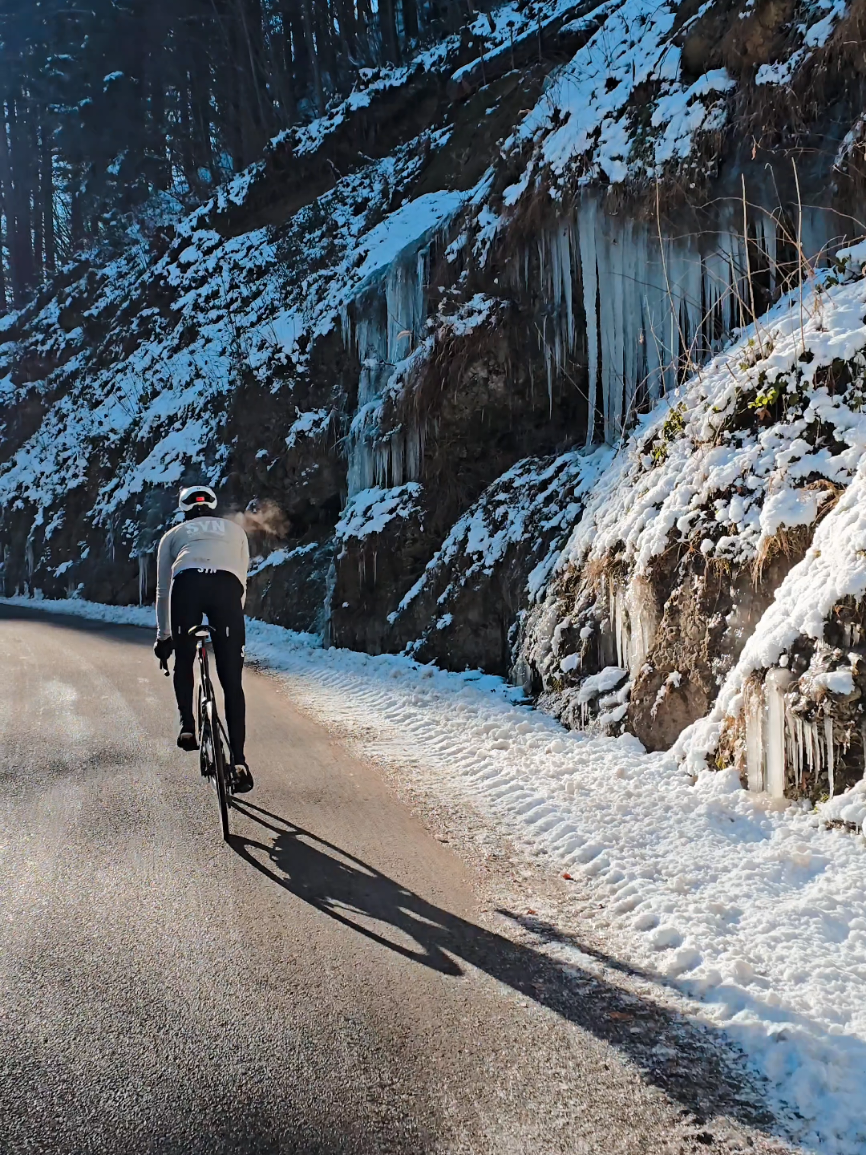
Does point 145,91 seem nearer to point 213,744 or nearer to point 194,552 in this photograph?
point 194,552

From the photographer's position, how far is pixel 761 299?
741 centimetres

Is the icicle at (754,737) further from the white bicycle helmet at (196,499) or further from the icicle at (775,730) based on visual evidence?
the white bicycle helmet at (196,499)

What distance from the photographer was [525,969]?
2873 millimetres

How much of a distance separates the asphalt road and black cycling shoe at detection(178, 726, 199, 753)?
34 centimetres

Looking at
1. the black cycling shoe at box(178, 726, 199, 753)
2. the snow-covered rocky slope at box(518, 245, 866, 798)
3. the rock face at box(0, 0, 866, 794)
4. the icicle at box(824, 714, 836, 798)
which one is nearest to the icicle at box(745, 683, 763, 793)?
the snow-covered rocky slope at box(518, 245, 866, 798)

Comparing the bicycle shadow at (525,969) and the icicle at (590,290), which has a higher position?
the icicle at (590,290)

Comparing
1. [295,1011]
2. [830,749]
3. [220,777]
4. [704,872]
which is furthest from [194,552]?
[830,749]

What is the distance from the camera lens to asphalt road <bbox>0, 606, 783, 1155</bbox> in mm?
2066

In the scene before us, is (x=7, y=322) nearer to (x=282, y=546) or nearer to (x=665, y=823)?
(x=282, y=546)

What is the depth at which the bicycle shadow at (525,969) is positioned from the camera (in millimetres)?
2250

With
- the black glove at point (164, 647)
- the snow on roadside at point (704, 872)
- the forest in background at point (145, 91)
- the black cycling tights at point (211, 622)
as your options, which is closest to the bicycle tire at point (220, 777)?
the black cycling tights at point (211, 622)

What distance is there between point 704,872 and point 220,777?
2.45m

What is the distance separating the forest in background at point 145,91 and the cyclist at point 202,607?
77.1 ft

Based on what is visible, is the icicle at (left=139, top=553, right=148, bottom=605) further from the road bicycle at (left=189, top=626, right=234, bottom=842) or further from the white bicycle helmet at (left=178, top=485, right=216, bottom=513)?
the road bicycle at (left=189, top=626, right=234, bottom=842)
